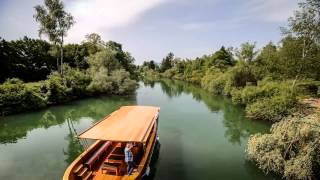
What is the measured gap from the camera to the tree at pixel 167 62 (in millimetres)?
103438

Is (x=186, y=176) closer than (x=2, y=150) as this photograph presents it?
Yes

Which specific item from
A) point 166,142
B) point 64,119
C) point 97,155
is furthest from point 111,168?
point 64,119

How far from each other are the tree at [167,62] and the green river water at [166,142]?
7365 centimetres

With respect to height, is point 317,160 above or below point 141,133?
below

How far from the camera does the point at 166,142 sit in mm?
17438

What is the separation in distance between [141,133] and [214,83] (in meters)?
34.9

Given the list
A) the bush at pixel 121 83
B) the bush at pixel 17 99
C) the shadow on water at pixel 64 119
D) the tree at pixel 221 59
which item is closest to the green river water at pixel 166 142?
the shadow on water at pixel 64 119

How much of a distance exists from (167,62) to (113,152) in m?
93.1

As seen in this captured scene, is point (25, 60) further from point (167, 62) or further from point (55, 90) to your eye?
point (167, 62)

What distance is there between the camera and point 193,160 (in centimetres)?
1440

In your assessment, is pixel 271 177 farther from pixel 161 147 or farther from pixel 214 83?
→ pixel 214 83

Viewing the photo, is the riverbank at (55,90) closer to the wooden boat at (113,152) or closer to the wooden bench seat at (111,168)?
the wooden boat at (113,152)

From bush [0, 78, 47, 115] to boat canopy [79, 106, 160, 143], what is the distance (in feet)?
49.1

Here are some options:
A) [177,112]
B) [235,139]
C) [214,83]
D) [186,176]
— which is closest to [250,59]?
[214,83]
